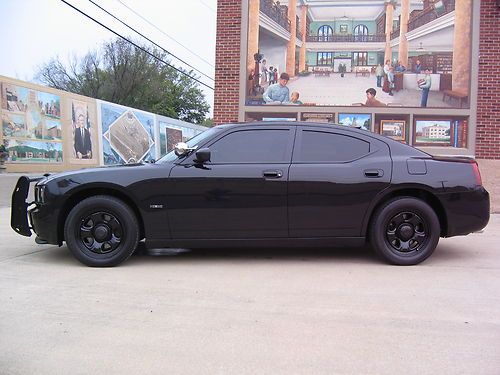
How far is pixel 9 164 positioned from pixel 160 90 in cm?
3800

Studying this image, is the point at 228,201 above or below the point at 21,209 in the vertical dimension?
above

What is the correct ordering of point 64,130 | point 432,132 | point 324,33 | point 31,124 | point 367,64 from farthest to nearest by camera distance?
1. point 64,130
2. point 31,124
3. point 324,33
4. point 367,64
5. point 432,132

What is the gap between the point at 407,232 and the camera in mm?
5523

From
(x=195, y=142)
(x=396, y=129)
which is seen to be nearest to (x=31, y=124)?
(x=396, y=129)

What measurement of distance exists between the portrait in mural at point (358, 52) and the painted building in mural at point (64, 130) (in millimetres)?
5543

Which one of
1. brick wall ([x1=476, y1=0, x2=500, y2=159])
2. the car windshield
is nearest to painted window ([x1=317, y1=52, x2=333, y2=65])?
brick wall ([x1=476, y1=0, x2=500, y2=159])

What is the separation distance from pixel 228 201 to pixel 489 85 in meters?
7.74

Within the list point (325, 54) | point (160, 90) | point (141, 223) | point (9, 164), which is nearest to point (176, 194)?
point (141, 223)

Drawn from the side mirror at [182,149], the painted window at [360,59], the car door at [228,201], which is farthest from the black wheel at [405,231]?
the painted window at [360,59]

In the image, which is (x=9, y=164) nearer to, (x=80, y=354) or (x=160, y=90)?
(x=80, y=354)

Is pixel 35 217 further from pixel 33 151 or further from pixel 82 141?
pixel 82 141

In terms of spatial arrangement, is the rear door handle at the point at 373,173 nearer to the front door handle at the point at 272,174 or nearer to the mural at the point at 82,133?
the front door handle at the point at 272,174

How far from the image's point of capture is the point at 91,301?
14.1 ft

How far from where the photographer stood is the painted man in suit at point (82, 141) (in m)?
18.5
